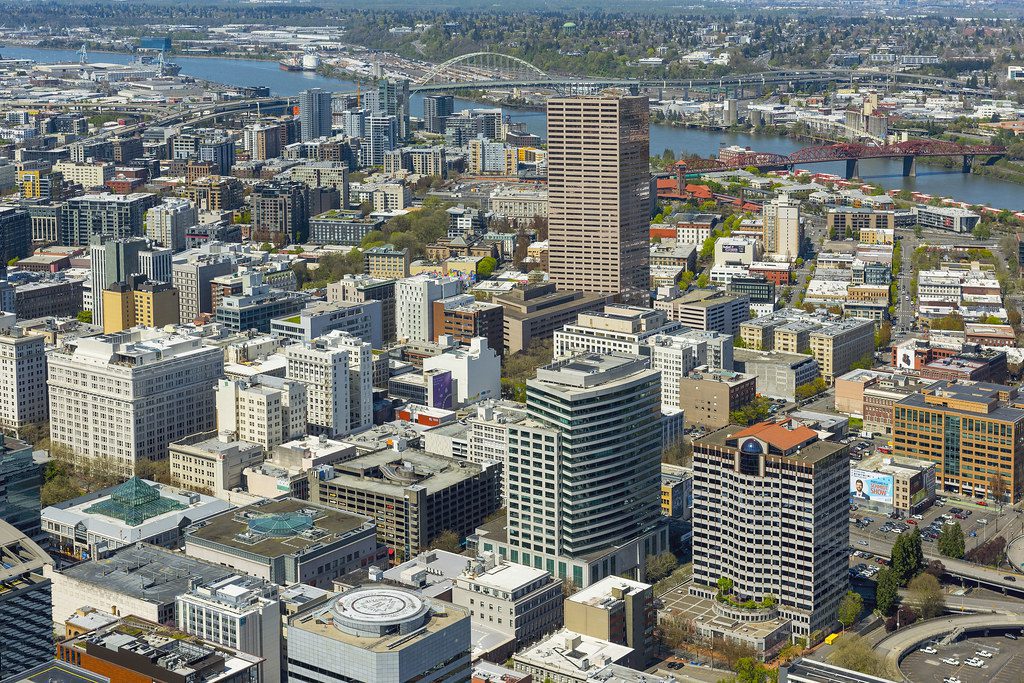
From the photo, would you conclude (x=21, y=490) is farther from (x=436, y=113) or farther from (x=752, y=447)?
(x=436, y=113)

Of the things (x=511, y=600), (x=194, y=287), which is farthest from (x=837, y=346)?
(x=511, y=600)

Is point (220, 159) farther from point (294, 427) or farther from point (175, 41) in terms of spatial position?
point (175, 41)

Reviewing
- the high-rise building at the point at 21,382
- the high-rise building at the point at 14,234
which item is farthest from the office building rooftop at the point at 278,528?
the high-rise building at the point at 14,234

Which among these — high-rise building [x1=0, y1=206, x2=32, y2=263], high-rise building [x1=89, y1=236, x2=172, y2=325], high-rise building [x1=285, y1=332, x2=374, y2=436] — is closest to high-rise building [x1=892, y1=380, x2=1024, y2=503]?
high-rise building [x1=285, y1=332, x2=374, y2=436]

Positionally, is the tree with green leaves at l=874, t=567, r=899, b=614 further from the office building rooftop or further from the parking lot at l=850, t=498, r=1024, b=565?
the office building rooftop

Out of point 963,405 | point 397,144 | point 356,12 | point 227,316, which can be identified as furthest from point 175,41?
point 963,405
